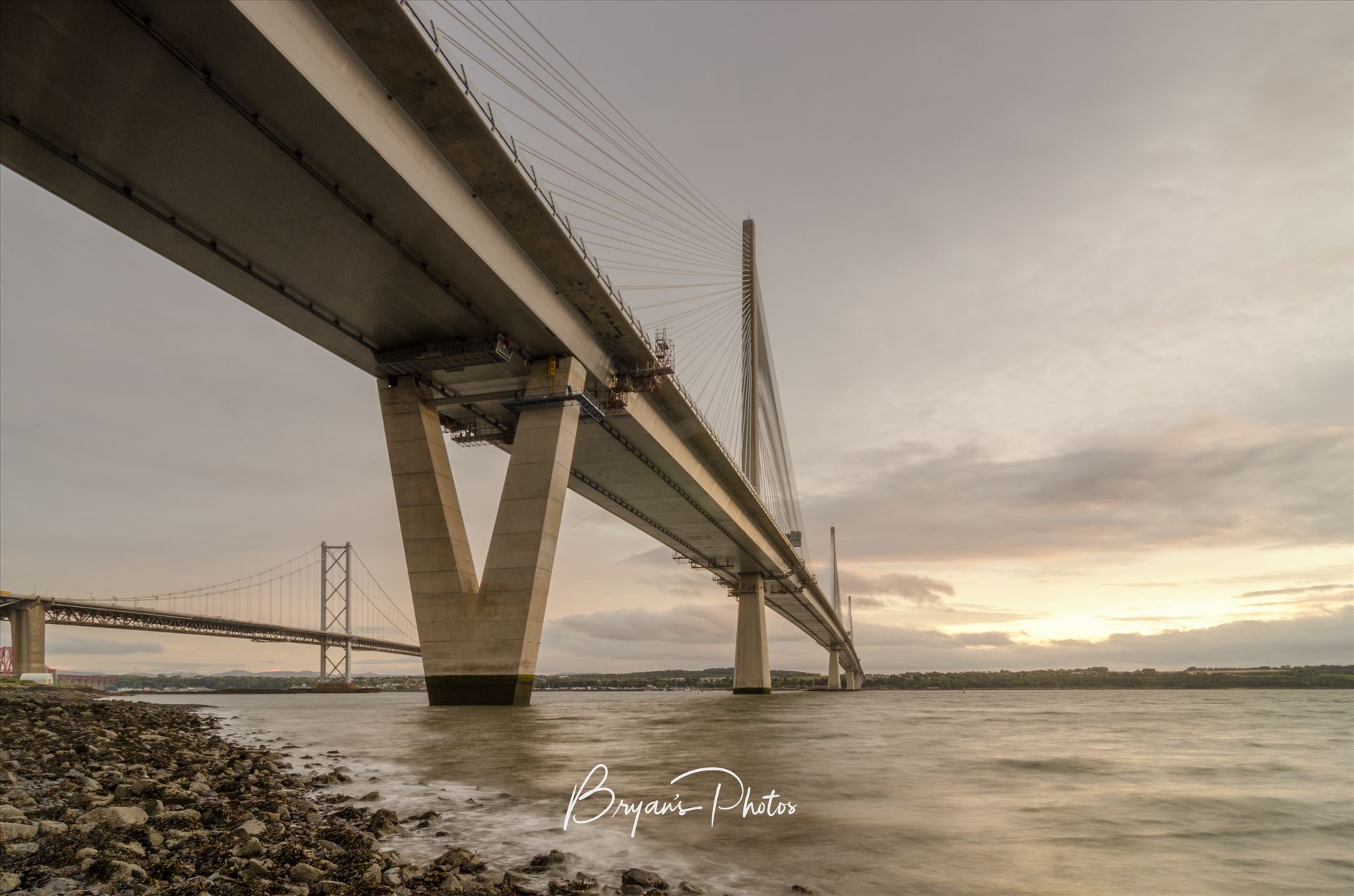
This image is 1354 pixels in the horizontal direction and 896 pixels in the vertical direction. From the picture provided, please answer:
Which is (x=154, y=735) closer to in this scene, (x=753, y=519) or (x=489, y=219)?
(x=489, y=219)

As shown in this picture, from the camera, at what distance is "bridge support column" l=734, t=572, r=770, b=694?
7381cm

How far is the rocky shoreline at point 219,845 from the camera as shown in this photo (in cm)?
481

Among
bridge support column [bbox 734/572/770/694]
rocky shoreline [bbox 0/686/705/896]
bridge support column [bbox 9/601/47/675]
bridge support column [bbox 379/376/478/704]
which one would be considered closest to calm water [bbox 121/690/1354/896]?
rocky shoreline [bbox 0/686/705/896]

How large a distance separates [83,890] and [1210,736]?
→ 82.9 feet

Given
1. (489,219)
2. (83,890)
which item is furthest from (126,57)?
(83,890)

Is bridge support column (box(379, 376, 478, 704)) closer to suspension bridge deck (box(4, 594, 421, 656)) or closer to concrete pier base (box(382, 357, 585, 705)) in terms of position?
concrete pier base (box(382, 357, 585, 705))

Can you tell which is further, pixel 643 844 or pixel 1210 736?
pixel 1210 736

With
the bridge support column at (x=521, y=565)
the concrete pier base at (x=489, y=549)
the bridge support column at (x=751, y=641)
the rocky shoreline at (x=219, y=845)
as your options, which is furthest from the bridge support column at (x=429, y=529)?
the bridge support column at (x=751, y=641)

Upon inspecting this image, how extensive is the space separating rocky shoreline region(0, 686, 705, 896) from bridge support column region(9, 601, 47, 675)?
76.4 m

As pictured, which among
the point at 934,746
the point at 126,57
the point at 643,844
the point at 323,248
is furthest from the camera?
the point at 323,248

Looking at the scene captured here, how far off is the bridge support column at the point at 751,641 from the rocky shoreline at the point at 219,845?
67.1 m

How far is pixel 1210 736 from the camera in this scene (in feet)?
70.7
